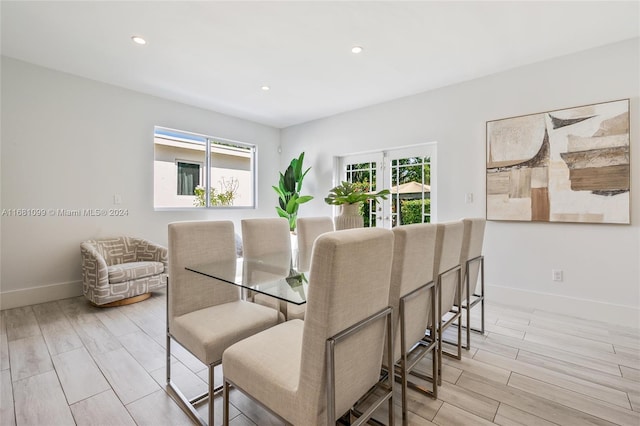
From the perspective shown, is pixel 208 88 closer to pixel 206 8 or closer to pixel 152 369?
pixel 206 8

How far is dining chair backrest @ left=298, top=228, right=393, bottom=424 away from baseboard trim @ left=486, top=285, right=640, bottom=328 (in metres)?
2.95

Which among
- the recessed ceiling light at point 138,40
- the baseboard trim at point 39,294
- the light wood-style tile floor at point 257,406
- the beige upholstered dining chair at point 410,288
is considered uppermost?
the recessed ceiling light at point 138,40

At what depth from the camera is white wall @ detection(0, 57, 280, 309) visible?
10.2 ft

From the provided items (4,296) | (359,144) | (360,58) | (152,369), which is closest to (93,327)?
(152,369)

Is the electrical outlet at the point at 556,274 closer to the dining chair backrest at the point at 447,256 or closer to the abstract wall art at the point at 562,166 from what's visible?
the abstract wall art at the point at 562,166

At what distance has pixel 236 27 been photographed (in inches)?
97.7

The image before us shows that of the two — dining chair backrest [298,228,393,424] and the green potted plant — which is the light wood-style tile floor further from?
the green potted plant

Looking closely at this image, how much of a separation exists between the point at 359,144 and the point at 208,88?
227cm

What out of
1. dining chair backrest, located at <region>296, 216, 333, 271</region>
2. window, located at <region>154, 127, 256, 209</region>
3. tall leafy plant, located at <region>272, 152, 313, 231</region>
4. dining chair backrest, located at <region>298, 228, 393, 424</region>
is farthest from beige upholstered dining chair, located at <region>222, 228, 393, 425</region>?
tall leafy plant, located at <region>272, 152, 313, 231</region>

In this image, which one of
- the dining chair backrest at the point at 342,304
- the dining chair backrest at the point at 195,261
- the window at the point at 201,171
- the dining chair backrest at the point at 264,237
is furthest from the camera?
the window at the point at 201,171

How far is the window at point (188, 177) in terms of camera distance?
4484 millimetres

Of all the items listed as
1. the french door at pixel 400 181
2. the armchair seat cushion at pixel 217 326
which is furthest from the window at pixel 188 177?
the armchair seat cushion at pixel 217 326

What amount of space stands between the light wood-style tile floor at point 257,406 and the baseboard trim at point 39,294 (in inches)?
13.2

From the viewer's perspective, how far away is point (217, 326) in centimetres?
155
